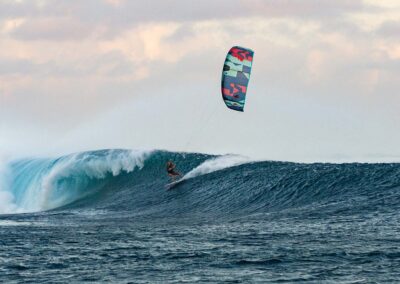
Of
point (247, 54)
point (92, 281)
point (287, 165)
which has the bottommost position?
point (92, 281)

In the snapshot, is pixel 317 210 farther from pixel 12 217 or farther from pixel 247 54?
pixel 12 217

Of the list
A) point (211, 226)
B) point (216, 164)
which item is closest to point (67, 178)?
point (216, 164)

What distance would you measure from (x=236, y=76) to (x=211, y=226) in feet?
25.3

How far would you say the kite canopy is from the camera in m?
27.9

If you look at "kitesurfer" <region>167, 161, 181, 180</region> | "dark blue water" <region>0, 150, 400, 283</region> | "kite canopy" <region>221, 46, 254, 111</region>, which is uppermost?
"kite canopy" <region>221, 46, 254, 111</region>

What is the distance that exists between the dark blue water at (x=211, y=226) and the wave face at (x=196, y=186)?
0.06m

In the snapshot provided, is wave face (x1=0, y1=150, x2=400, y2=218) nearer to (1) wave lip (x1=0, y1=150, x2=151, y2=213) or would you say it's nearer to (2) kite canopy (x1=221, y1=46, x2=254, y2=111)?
(1) wave lip (x1=0, y1=150, x2=151, y2=213)

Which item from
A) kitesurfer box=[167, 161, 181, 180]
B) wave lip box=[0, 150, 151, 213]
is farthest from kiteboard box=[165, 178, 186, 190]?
wave lip box=[0, 150, 151, 213]

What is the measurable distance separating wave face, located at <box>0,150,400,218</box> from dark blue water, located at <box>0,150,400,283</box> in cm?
6

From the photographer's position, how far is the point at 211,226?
71.9ft

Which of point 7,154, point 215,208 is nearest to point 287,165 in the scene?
point 215,208

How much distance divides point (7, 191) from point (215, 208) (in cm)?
1837

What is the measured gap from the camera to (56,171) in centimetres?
3972

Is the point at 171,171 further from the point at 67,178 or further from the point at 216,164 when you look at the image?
the point at 67,178
